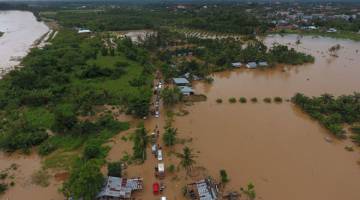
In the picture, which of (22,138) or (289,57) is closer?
(22,138)

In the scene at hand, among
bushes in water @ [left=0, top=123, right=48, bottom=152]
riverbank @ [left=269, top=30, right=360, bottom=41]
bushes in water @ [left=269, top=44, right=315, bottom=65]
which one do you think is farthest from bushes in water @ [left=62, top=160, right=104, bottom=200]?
riverbank @ [left=269, top=30, right=360, bottom=41]

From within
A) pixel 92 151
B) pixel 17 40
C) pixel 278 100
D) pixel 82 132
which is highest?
pixel 17 40

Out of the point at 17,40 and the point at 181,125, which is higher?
the point at 17,40

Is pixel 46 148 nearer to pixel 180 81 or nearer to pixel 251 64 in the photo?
pixel 180 81

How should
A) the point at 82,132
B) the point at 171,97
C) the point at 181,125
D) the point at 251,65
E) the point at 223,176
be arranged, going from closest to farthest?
the point at 223,176 → the point at 82,132 → the point at 181,125 → the point at 171,97 → the point at 251,65

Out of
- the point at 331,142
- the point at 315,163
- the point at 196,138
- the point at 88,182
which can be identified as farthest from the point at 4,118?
the point at 331,142

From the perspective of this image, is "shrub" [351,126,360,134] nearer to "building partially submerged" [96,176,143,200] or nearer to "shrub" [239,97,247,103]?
"shrub" [239,97,247,103]

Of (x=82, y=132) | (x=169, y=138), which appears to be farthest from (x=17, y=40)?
(x=169, y=138)

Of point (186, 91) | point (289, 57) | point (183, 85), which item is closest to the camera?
point (186, 91)
